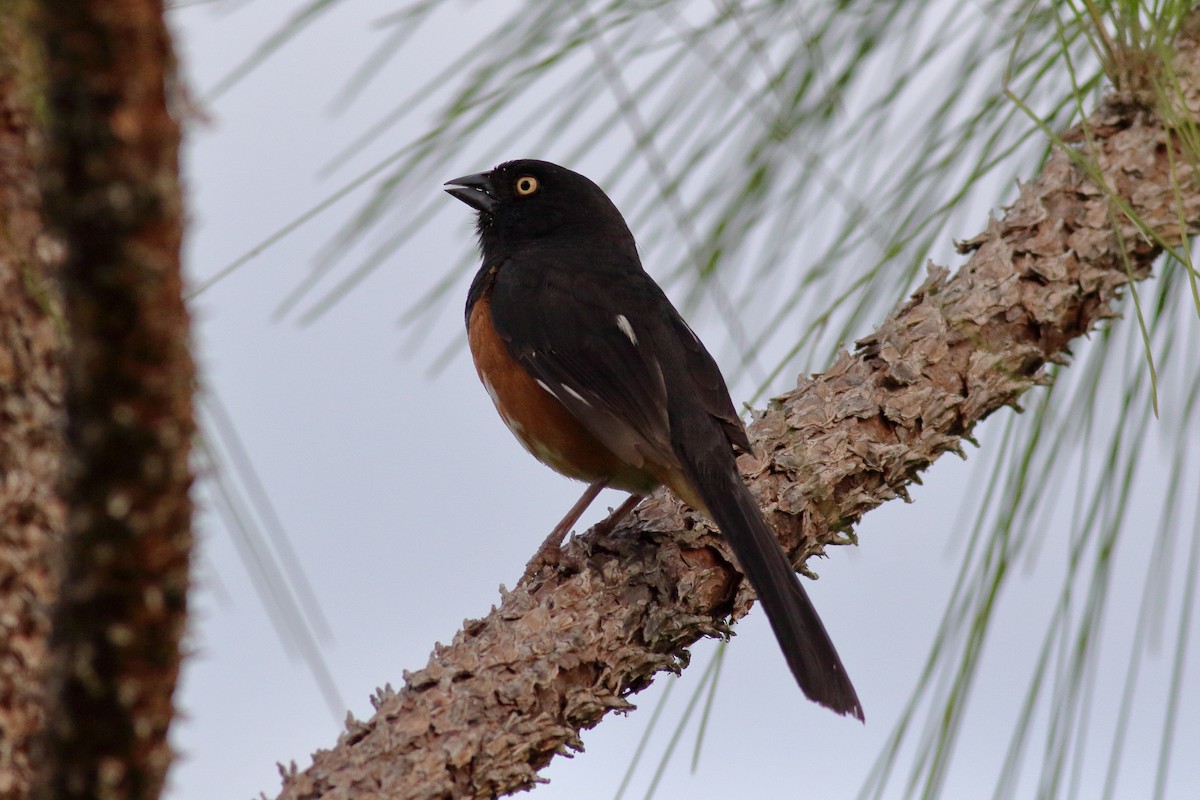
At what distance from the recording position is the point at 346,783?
5.93ft

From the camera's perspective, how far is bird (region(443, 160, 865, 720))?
2434mm

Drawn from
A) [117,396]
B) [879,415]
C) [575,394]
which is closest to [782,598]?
[879,415]

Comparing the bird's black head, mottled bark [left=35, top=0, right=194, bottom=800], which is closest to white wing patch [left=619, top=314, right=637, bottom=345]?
the bird's black head

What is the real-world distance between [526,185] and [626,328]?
0.93 metres

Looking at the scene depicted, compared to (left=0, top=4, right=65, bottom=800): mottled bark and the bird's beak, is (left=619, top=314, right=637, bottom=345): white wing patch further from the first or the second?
(left=0, top=4, right=65, bottom=800): mottled bark

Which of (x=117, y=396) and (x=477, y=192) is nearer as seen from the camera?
(x=117, y=396)

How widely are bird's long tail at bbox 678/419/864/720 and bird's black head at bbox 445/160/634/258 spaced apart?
1640 millimetres

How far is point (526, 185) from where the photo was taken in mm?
4031

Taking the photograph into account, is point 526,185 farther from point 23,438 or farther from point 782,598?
point 23,438

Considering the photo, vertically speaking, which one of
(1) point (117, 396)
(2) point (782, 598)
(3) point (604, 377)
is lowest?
(1) point (117, 396)

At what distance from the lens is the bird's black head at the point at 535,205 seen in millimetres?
4008

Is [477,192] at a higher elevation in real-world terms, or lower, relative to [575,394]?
higher

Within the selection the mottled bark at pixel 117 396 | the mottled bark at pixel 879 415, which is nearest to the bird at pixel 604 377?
the mottled bark at pixel 879 415

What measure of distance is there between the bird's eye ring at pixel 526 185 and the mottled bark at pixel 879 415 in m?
1.42
